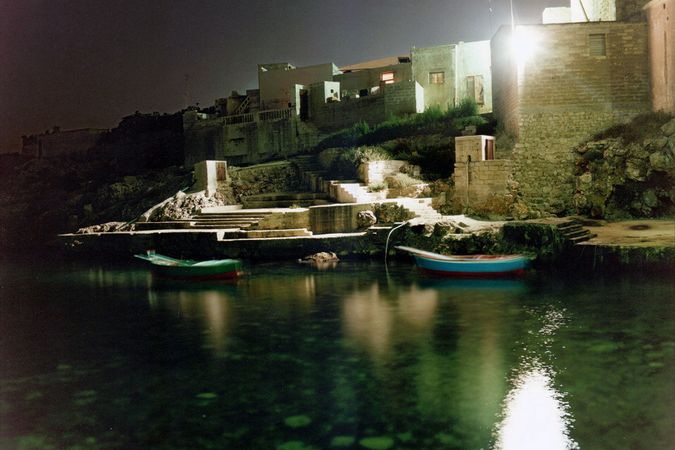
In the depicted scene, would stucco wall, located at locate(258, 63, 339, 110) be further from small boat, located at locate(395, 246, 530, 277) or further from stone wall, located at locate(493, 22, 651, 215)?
small boat, located at locate(395, 246, 530, 277)

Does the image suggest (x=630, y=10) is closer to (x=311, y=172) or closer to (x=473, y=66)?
(x=473, y=66)

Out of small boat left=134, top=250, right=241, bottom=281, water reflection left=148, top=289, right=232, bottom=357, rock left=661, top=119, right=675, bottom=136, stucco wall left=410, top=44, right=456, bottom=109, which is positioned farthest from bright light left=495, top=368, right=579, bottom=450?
stucco wall left=410, top=44, right=456, bottom=109

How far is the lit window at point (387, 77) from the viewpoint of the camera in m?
30.0

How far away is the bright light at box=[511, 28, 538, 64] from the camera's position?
19.1m

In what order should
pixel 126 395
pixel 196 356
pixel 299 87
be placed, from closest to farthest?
pixel 126 395 → pixel 196 356 → pixel 299 87

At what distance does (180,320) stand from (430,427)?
682cm

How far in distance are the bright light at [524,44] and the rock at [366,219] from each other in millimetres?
7067

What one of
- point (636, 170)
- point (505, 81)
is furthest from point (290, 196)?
point (636, 170)

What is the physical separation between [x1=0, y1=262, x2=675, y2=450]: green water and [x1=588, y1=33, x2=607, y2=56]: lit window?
28.4 ft

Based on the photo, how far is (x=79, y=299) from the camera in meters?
14.4

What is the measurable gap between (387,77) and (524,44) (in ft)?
38.3

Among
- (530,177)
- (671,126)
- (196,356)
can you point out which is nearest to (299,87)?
(530,177)

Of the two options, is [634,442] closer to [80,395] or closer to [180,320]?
[80,395]

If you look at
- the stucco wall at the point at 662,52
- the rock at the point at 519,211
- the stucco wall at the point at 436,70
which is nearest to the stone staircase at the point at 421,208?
the rock at the point at 519,211
